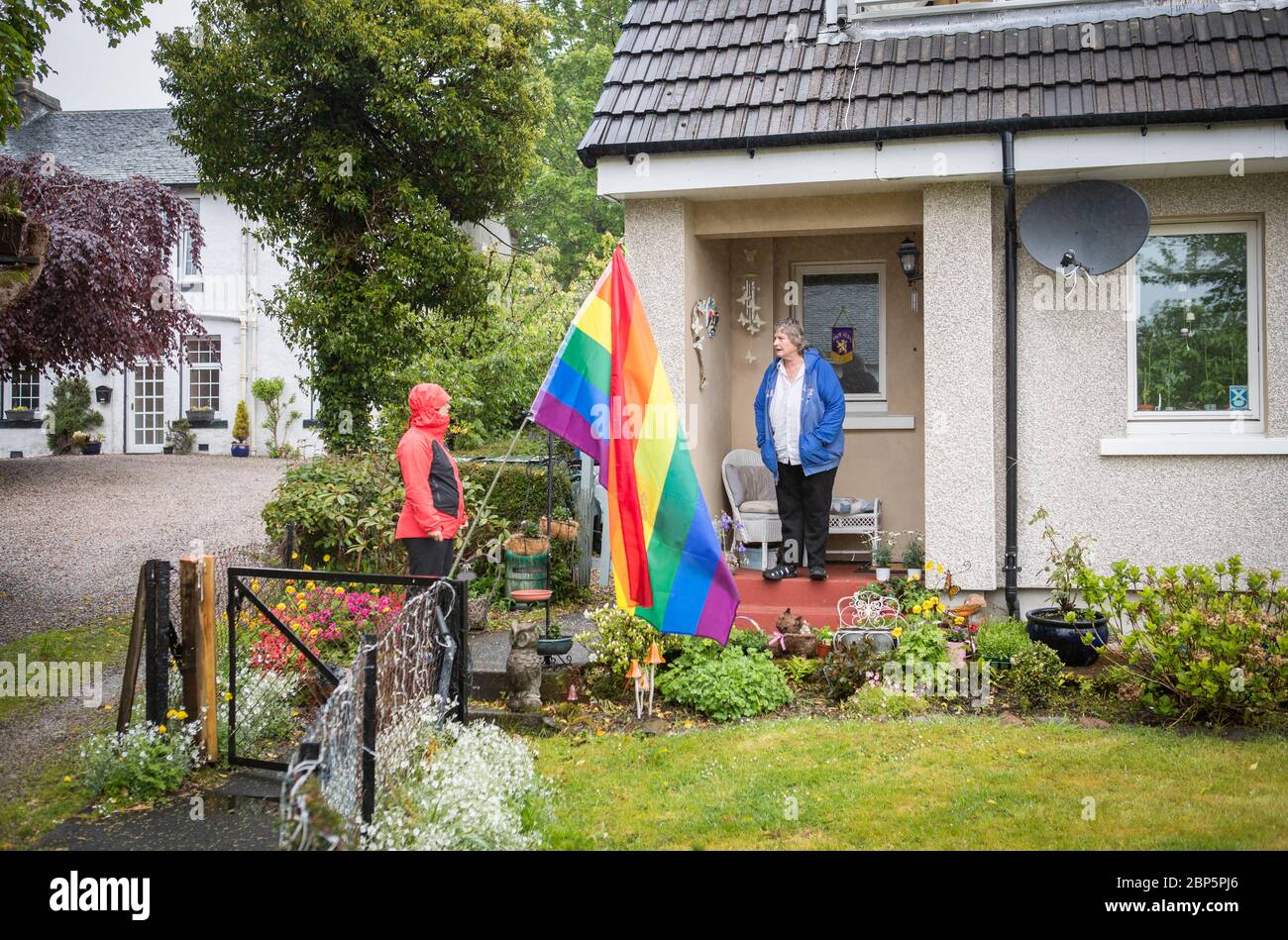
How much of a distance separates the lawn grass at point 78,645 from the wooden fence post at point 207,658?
3.07 metres

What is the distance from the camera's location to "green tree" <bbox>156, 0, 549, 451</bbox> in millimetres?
13984

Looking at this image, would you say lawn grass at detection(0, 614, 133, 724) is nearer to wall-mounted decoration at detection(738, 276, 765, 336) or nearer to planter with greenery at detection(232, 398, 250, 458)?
wall-mounted decoration at detection(738, 276, 765, 336)

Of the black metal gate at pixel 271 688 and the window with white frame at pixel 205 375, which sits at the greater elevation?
the window with white frame at pixel 205 375

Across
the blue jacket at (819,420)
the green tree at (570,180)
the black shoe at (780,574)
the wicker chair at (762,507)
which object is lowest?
the black shoe at (780,574)

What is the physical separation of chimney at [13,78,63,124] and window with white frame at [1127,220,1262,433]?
30595 mm

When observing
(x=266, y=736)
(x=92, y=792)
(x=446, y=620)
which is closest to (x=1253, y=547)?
(x=446, y=620)

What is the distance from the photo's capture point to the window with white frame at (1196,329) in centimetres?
837

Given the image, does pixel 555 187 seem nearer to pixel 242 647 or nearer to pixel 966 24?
pixel 966 24

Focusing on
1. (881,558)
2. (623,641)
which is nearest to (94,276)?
(623,641)

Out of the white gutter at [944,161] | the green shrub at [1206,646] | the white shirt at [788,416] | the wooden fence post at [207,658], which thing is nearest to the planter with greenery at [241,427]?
the white gutter at [944,161]

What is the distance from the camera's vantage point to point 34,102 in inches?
1227

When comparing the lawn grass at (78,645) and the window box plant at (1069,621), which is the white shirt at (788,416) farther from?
the lawn grass at (78,645)

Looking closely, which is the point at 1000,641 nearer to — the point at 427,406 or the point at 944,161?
the point at 944,161

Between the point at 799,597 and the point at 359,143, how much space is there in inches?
376
